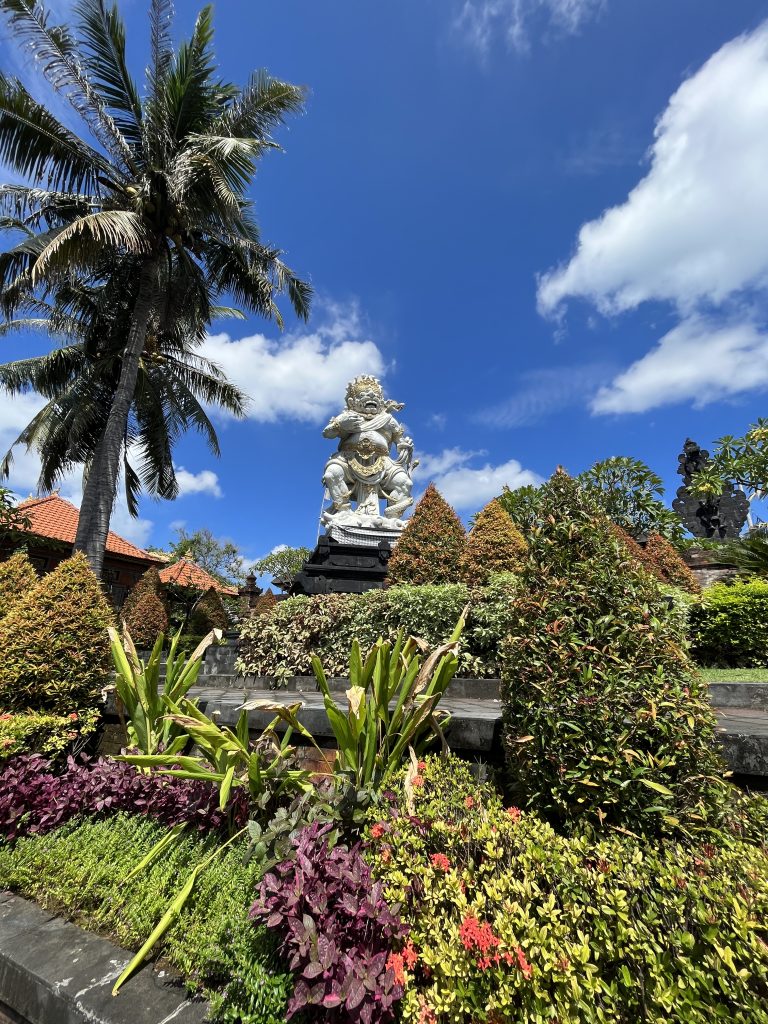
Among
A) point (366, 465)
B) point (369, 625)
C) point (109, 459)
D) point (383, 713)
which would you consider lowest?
point (383, 713)

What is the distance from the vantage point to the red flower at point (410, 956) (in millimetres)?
1428

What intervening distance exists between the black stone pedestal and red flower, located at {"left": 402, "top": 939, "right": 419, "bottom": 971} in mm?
6193

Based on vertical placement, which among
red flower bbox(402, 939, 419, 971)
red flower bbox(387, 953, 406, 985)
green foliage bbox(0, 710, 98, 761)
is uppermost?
green foliage bbox(0, 710, 98, 761)

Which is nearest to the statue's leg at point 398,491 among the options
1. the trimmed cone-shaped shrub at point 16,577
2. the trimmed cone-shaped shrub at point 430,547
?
the trimmed cone-shaped shrub at point 430,547

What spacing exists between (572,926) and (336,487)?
8204 millimetres

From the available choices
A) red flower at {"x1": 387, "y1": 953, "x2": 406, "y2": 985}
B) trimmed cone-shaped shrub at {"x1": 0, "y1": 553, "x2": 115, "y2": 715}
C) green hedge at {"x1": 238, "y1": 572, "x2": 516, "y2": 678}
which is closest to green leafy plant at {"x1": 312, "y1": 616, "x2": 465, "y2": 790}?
red flower at {"x1": 387, "y1": 953, "x2": 406, "y2": 985}

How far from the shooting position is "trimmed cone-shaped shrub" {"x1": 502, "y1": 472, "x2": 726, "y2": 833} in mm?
1792

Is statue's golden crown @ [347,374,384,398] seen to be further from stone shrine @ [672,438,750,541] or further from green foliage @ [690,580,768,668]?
stone shrine @ [672,438,750,541]

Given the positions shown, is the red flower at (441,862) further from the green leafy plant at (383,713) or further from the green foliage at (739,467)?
the green foliage at (739,467)

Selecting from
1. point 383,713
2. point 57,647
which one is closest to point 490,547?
point 383,713

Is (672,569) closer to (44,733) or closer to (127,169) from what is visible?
(44,733)

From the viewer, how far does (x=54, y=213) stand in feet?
31.2

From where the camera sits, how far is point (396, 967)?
1.42 metres

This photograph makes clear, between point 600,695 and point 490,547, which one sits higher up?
point 490,547
